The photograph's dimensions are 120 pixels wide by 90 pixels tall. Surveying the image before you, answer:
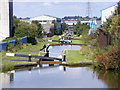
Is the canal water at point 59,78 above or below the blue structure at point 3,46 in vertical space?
below

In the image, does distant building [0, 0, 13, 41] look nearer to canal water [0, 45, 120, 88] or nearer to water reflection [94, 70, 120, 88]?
canal water [0, 45, 120, 88]

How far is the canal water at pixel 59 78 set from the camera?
998 centimetres

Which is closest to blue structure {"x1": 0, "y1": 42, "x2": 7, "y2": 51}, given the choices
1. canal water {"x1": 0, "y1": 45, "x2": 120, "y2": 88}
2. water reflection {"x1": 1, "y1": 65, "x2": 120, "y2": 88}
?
canal water {"x1": 0, "y1": 45, "x2": 120, "y2": 88}

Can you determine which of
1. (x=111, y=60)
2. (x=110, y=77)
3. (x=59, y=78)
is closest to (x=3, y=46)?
(x=59, y=78)

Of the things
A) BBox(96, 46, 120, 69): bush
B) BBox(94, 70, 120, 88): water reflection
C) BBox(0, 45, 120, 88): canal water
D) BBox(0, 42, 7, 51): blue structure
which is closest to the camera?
BBox(0, 45, 120, 88): canal water

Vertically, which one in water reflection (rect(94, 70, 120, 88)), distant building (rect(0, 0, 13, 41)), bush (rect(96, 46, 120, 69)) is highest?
distant building (rect(0, 0, 13, 41))

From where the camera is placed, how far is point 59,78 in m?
11.3

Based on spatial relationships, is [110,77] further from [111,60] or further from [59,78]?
[59,78]

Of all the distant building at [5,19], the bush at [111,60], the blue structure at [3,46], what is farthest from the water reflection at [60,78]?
the distant building at [5,19]

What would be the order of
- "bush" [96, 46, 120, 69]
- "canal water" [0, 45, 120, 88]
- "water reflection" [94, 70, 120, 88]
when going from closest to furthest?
"canal water" [0, 45, 120, 88] < "water reflection" [94, 70, 120, 88] < "bush" [96, 46, 120, 69]

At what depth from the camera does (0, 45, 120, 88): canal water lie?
32.7 ft

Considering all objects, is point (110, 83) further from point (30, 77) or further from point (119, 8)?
point (119, 8)

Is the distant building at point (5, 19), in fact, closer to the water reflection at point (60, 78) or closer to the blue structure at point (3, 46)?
the blue structure at point (3, 46)

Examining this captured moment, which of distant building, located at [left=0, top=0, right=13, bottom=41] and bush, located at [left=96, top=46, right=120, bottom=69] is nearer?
bush, located at [left=96, top=46, right=120, bottom=69]
